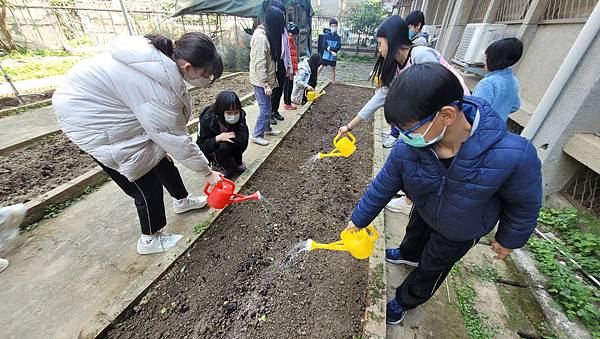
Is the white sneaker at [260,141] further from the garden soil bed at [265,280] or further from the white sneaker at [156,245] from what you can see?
the white sneaker at [156,245]

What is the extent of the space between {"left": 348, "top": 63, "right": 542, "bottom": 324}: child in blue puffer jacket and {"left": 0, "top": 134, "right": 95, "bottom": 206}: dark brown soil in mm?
3749

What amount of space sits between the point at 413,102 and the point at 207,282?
200cm

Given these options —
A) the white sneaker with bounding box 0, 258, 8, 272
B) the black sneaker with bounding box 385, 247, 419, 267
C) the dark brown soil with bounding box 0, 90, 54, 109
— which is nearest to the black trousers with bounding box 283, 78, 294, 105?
the black sneaker with bounding box 385, 247, 419, 267

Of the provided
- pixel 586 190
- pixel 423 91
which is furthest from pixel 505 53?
pixel 586 190

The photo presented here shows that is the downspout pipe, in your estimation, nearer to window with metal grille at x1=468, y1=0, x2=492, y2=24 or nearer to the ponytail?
the ponytail

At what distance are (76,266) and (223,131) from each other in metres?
1.88

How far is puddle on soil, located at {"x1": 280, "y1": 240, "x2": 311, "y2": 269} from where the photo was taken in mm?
2277

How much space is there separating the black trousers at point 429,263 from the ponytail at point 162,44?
6.61 ft

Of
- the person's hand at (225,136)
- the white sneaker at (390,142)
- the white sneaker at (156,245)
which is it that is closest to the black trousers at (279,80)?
the person's hand at (225,136)

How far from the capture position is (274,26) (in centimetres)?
375

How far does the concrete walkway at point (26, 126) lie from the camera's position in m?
3.83

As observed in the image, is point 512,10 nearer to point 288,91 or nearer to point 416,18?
point 416,18

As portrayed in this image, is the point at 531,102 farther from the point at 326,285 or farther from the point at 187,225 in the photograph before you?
the point at 187,225

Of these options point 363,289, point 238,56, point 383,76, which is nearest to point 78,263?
point 363,289
